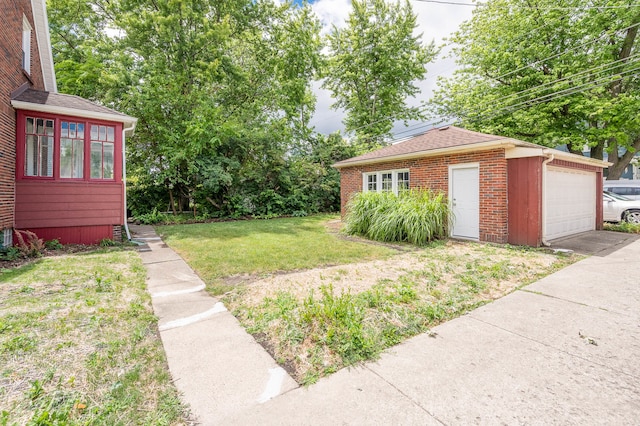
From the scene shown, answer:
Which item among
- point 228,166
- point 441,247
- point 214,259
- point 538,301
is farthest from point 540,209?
point 228,166

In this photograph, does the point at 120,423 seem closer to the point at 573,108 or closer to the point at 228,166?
the point at 228,166

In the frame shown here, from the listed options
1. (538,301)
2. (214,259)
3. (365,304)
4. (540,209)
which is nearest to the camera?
(365,304)

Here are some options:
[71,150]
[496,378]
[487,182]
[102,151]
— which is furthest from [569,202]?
[71,150]

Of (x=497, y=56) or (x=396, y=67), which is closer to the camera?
(x=497, y=56)

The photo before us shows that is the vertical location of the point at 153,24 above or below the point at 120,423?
above

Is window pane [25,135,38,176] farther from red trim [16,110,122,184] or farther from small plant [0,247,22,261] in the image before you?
small plant [0,247,22,261]

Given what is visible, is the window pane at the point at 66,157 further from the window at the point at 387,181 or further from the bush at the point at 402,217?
the window at the point at 387,181

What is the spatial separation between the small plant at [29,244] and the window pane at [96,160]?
1875 millimetres

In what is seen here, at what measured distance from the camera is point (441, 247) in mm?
7055

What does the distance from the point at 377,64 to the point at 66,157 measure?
21356 millimetres

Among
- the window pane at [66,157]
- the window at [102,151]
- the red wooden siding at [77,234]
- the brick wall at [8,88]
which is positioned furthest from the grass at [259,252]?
the brick wall at [8,88]

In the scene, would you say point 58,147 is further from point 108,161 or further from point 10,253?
point 10,253

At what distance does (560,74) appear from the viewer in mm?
14750

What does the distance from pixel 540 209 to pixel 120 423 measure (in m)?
8.43
